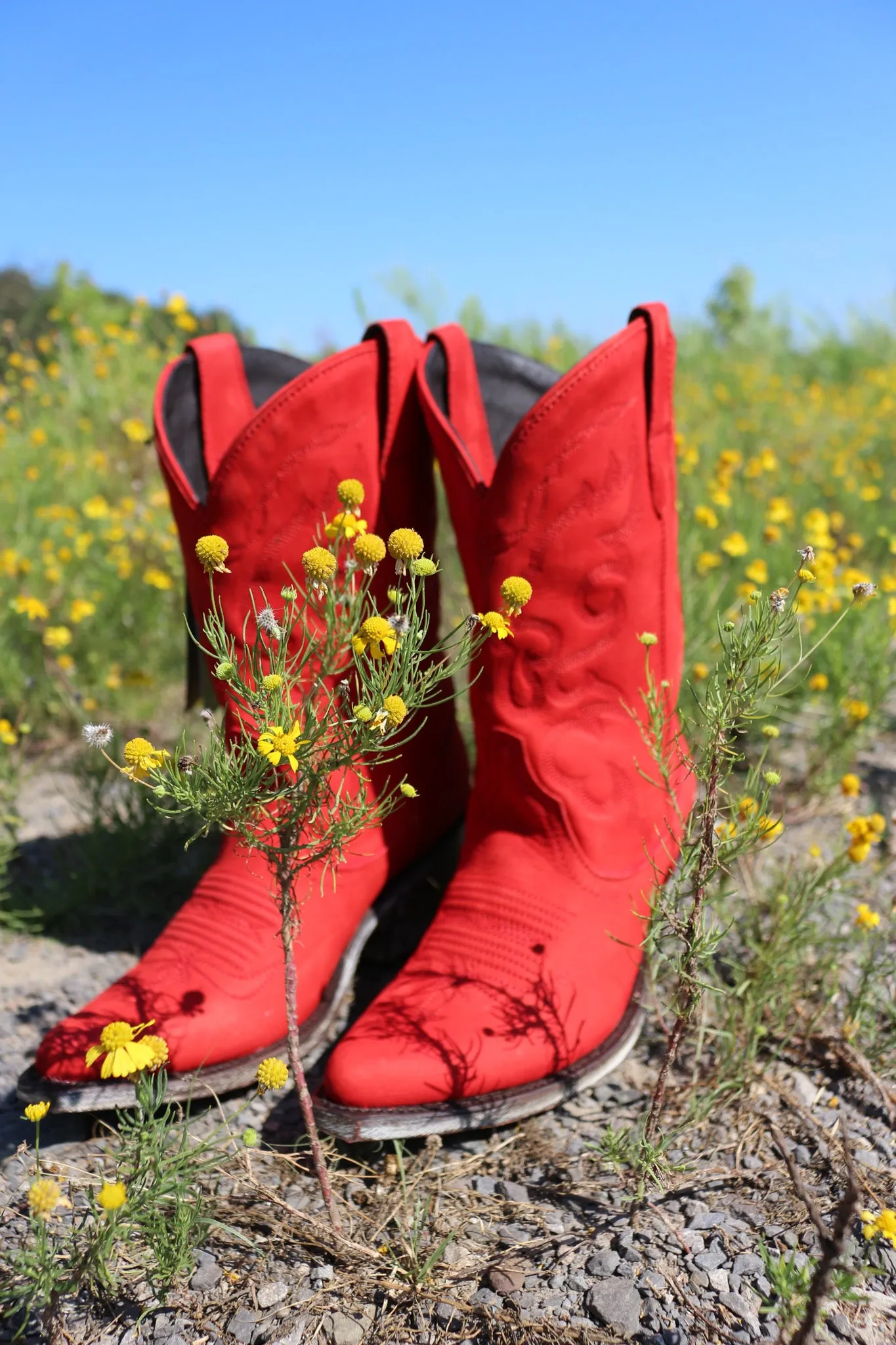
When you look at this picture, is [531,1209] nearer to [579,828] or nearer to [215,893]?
[579,828]

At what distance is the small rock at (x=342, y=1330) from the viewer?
109 centimetres

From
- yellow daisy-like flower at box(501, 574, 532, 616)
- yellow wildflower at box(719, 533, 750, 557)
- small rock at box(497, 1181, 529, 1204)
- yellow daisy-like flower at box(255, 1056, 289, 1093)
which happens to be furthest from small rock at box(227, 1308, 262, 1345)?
yellow wildflower at box(719, 533, 750, 557)

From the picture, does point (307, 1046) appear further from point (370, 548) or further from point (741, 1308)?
point (370, 548)

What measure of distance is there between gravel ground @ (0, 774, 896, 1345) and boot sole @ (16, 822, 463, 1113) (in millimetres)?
66

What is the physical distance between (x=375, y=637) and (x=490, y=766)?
0.69 meters

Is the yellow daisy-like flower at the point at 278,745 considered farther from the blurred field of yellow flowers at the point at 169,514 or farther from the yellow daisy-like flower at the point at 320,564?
the blurred field of yellow flowers at the point at 169,514

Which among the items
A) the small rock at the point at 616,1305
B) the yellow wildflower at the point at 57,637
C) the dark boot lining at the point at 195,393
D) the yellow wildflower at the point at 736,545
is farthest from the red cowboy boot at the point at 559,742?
the yellow wildflower at the point at 57,637

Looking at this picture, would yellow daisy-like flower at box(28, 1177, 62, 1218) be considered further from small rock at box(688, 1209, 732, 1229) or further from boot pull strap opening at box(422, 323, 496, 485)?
boot pull strap opening at box(422, 323, 496, 485)

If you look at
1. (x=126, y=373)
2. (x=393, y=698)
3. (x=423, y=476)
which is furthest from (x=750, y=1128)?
(x=126, y=373)

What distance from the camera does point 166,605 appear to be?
3482 millimetres

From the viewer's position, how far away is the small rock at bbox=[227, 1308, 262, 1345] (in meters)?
1.10

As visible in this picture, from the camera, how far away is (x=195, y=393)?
6.30 feet

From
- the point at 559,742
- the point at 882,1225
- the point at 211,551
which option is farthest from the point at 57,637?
the point at 882,1225

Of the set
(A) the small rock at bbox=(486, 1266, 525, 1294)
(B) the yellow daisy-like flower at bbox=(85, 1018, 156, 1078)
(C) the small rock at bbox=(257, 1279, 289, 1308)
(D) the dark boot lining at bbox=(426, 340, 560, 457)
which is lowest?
(C) the small rock at bbox=(257, 1279, 289, 1308)
